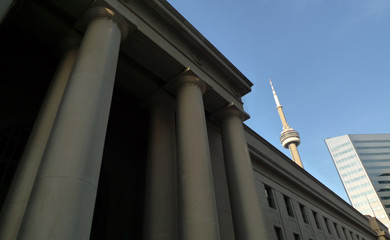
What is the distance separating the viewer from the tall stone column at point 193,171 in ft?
30.1

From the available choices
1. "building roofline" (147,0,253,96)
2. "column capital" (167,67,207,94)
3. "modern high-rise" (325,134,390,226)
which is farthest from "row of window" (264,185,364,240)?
"modern high-rise" (325,134,390,226)

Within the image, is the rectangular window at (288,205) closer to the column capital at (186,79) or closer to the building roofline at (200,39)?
the building roofline at (200,39)

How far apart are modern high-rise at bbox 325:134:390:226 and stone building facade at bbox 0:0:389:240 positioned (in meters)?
138

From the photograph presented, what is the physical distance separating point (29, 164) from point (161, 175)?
537cm

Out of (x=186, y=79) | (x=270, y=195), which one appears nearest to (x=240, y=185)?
→ (x=186, y=79)

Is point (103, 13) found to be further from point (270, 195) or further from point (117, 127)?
point (270, 195)

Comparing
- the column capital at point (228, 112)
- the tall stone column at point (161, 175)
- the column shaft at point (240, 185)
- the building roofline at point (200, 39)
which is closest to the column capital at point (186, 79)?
the tall stone column at point (161, 175)

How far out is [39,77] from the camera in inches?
528

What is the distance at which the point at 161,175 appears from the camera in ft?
38.9

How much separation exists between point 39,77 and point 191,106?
809 cm

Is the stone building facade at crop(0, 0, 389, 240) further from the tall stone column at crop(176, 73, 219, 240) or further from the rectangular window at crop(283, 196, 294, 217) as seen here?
the rectangular window at crop(283, 196, 294, 217)

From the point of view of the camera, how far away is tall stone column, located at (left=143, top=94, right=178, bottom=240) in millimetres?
10773

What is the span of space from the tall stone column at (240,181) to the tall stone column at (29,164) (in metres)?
8.86

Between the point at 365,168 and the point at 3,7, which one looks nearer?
the point at 3,7
